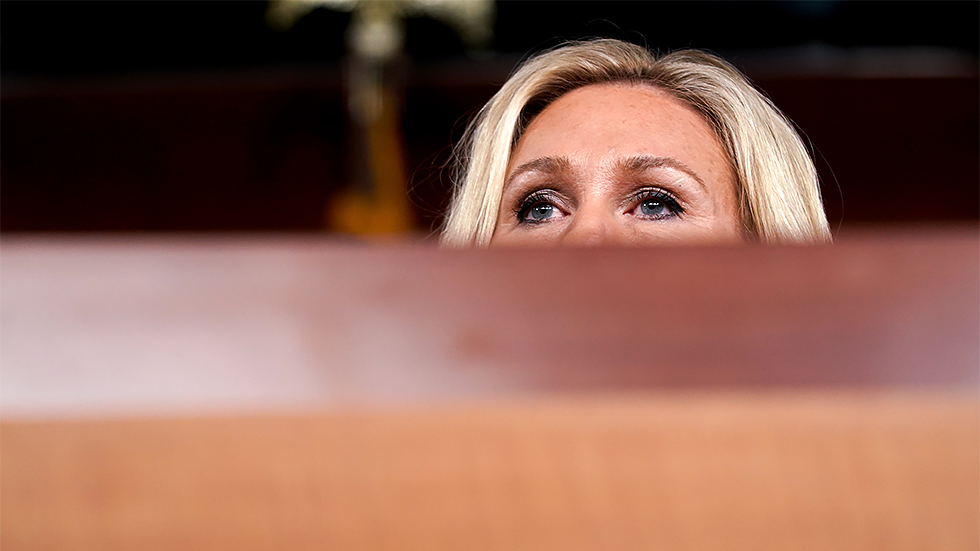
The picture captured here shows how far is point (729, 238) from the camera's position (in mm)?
387

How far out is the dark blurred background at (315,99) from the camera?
3.51 feet

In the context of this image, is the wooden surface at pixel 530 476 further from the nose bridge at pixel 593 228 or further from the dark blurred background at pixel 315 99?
the dark blurred background at pixel 315 99

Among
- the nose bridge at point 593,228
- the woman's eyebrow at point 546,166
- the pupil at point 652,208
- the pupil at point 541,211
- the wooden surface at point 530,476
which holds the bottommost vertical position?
the wooden surface at point 530,476

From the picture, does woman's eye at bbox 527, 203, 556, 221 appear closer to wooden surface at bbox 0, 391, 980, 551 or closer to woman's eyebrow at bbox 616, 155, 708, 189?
woman's eyebrow at bbox 616, 155, 708, 189

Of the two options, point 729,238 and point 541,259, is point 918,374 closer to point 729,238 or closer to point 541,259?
point 541,259

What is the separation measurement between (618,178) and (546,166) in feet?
0.12

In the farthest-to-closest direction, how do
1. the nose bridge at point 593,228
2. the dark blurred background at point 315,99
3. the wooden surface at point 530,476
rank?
1. the dark blurred background at point 315,99
2. the nose bridge at point 593,228
3. the wooden surface at point 530,476

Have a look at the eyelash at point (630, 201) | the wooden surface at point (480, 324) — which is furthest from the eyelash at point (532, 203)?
the wooden surface at point (480, 324)

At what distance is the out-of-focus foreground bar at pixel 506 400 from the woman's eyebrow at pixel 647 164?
10.1 inches

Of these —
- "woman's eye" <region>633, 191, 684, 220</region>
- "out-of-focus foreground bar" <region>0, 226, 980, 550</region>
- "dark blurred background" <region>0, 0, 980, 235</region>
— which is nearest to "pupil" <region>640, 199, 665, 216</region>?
"woman's eye" <region>633, 191, 684, 220</region>

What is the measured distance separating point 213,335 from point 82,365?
19 mm

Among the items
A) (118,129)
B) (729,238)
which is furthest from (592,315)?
(118,129)

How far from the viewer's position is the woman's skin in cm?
36

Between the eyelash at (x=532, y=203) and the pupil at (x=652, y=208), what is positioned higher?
the eyelash at (x=532, y=203)
